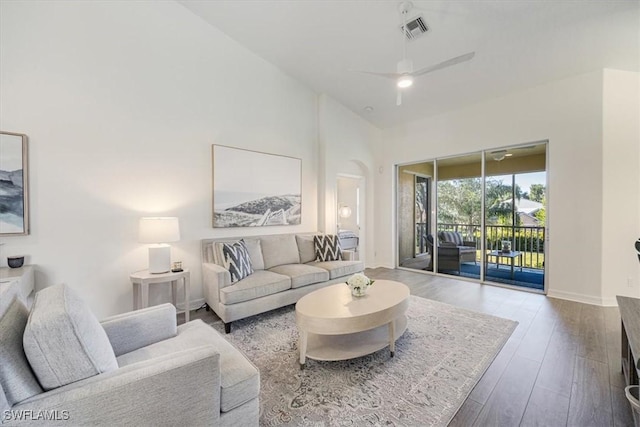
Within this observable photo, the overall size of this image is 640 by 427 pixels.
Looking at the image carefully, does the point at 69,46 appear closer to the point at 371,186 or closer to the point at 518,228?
the point at 371,186

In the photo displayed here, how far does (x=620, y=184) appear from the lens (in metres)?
3.54

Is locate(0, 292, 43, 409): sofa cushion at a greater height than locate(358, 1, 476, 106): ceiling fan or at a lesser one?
lesser

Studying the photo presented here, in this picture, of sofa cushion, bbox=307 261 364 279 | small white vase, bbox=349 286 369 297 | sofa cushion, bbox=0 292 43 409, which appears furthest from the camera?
sofa cushion, bbox=307 261 364 279

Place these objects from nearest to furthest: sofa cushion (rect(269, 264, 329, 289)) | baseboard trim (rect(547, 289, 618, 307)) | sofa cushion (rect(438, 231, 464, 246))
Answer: sofa cushion (rect(269, 264, 329, 289)) → baseboard trim (rect(547, 289, 618, 307)) → sofa cushion (rect(438, 231, 464, 246))

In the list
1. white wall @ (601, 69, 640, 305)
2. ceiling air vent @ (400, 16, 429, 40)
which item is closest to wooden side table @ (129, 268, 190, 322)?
ceiling air vent @ (400, 16, 429, 40)

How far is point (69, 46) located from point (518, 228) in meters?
6.53

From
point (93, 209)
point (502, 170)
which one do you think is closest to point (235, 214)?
point (93, 209)

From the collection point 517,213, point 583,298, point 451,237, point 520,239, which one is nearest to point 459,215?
point 451,237

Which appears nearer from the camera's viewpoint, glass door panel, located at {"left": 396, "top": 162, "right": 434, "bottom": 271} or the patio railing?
the patio railing

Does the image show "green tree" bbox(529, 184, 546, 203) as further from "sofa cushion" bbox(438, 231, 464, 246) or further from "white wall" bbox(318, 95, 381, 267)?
"white wall" bbox(318, 95, 381, 267)

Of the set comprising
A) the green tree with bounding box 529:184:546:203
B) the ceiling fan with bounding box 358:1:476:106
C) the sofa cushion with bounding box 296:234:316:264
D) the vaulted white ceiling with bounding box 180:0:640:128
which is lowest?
the sofa cushion with bounding box 296:234:316:264

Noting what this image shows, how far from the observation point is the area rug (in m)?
1.73

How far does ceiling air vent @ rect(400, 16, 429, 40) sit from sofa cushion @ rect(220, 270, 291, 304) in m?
3.28

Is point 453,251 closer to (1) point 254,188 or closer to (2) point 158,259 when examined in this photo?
(1) point 254,188
